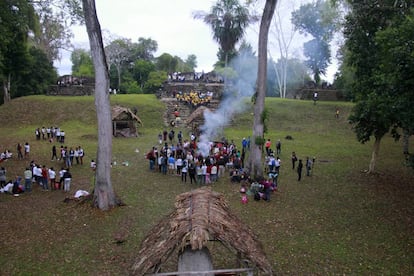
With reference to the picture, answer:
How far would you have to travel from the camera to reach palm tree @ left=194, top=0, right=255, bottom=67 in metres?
37.4

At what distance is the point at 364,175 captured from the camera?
62.9 ft

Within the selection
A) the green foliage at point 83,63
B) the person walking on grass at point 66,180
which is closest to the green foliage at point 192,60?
the green foliage at point 83,63

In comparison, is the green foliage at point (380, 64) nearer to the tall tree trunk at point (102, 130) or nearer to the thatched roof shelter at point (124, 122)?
the tall tree trunk at point (102, 130)

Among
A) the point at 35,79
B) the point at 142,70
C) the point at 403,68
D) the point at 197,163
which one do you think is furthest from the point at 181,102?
the point at 403,68

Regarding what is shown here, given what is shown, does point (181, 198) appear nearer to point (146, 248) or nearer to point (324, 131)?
point (146, 248)

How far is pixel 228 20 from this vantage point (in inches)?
1487

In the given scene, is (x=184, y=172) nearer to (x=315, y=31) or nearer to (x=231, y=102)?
(x=231, y=102)

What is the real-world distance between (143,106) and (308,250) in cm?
3139

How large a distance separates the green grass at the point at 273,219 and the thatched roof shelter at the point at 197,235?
2.70 m

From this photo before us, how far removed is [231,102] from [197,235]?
118 feet

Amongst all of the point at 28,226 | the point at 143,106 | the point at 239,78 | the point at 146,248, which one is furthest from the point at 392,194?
the point at 239,78

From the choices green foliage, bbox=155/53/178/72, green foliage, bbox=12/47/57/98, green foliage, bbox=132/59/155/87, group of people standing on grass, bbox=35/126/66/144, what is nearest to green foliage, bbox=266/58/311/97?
green foliage, bbox=155/53/178/72

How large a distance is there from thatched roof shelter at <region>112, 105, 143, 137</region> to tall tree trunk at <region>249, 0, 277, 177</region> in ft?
51.3

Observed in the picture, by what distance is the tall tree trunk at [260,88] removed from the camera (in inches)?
637
